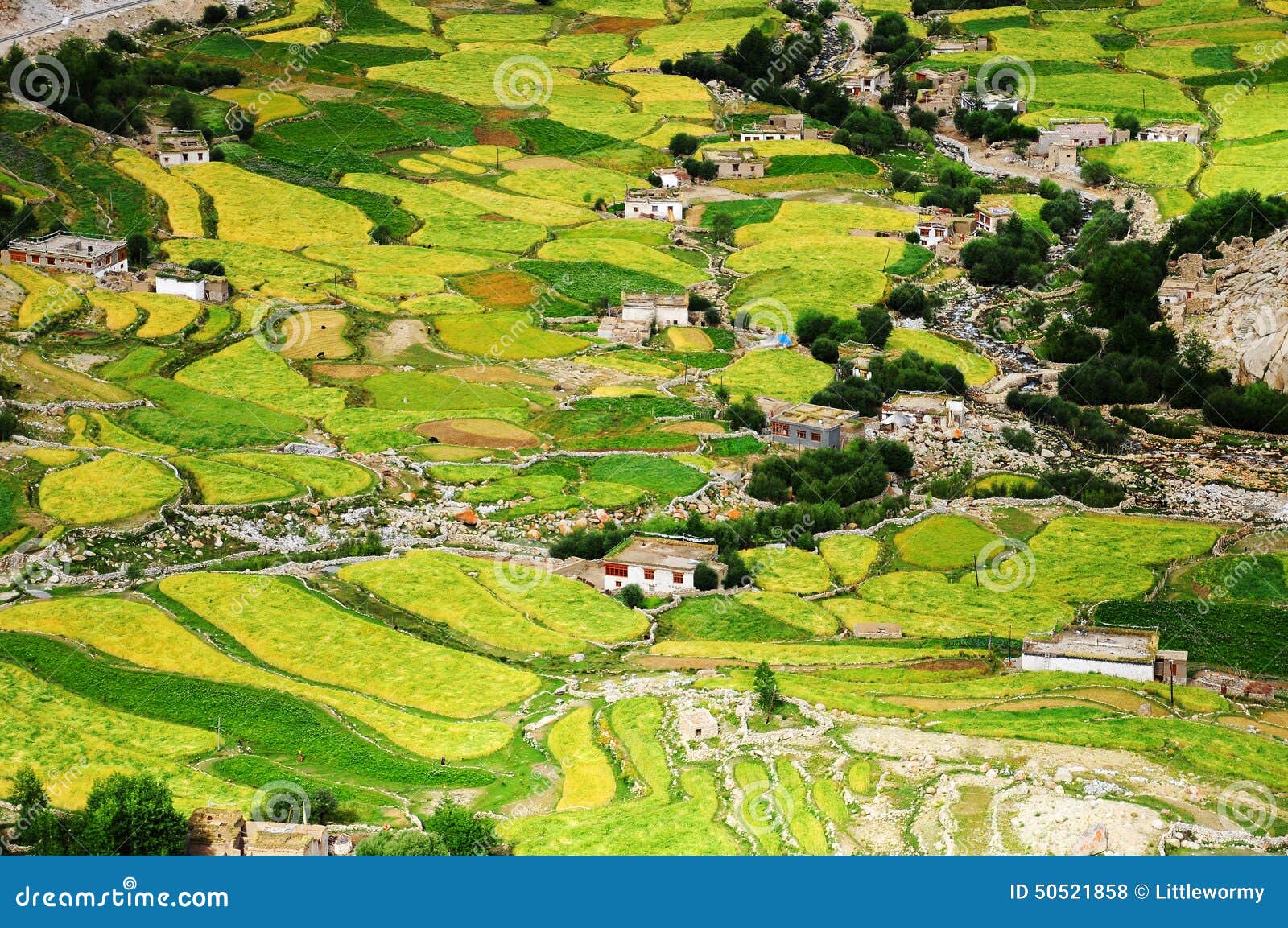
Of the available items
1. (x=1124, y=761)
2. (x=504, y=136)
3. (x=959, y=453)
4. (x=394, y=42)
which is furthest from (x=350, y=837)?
(x=394, y=42)

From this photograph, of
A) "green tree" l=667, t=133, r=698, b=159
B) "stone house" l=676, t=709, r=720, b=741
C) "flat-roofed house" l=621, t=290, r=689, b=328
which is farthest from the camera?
"green tree" l=667, t=133, r=698, b=159

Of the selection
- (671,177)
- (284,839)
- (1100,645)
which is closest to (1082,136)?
(671,177)

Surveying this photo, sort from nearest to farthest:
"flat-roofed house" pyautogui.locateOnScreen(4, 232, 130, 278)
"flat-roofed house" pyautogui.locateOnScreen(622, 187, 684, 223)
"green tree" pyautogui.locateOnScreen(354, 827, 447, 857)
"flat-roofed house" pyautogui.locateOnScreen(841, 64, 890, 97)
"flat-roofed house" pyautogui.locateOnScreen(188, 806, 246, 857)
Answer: "green tree" pyautogui.locateOnScreen(354, 827, 447, 857), "flat-roofed house" pyautogui.locateOnScreen(188, 806, 246, 857), "flat-roofed house" pyautogui.locateOnScreen(4, 232, 130, 278), "flat-roofed house" pyautogui.locateOnScreen(622, 187, 684, 223), "flat-roofed house" pyautogui.locateOnScreen(841, 64, 890, 97)

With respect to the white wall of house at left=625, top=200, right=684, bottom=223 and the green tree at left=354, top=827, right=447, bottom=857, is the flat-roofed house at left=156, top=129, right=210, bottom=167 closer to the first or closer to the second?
the white wall of house at left=625, top=200, right=684, bottom=223

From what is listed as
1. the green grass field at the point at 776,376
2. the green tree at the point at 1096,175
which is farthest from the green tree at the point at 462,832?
the green tree at the point at 1096,175

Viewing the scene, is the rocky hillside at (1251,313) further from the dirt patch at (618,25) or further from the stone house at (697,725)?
the dirt patch at (618,25)

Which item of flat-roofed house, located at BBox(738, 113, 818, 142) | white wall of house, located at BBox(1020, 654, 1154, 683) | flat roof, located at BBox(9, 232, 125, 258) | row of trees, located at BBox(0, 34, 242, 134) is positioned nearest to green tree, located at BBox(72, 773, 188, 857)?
white wall of house, located at BBox(1020, 654, 1154, 683)
